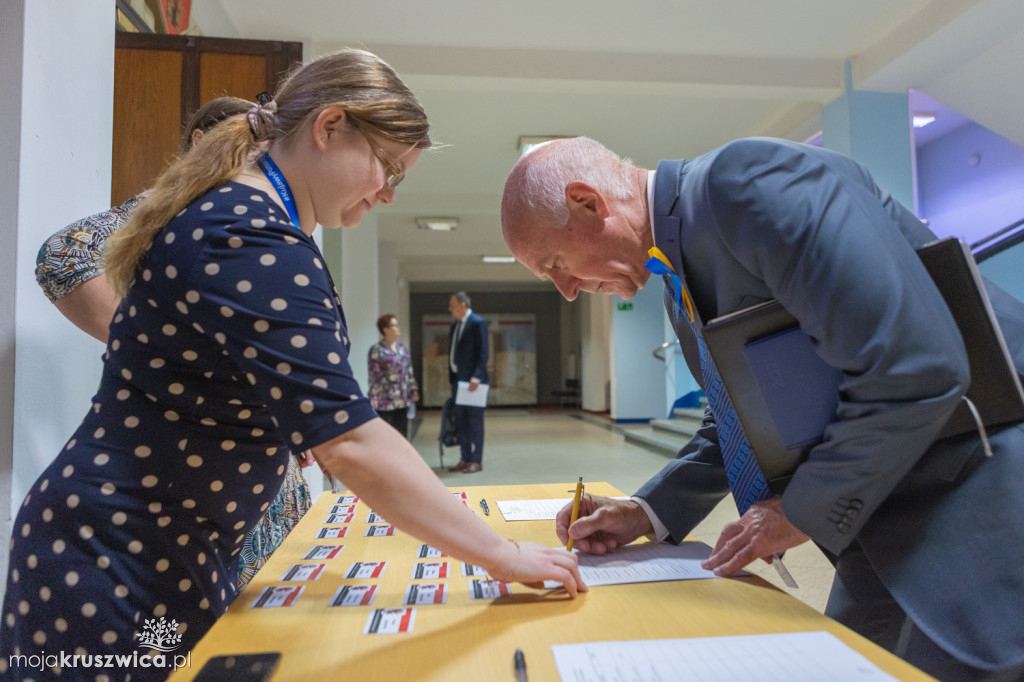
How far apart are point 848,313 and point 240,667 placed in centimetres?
87

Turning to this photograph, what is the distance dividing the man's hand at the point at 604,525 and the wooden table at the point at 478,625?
0.71ft

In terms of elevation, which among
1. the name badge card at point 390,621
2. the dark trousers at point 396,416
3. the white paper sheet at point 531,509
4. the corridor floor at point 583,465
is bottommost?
the corridor floor at point 583,465

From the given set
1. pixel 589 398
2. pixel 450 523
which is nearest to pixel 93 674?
pixel 450 523

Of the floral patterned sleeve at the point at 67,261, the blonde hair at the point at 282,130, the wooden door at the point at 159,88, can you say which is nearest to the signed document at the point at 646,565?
the blonde hair at the point at 282,130

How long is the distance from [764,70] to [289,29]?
3949mm

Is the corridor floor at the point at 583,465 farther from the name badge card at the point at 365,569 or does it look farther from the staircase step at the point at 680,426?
the name badge card at the point at 365,569

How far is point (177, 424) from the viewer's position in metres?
0.86

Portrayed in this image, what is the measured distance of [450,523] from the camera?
81 centimetres

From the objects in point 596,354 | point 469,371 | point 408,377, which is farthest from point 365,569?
point 596,354

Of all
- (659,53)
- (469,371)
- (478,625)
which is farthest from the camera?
(469,371)

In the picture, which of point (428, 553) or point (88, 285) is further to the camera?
point (88, 285)

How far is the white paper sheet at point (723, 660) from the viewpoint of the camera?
0.70 m

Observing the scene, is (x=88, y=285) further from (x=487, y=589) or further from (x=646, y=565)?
(x=646, y=565)

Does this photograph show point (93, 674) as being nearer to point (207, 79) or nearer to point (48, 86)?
point (48, 86)
